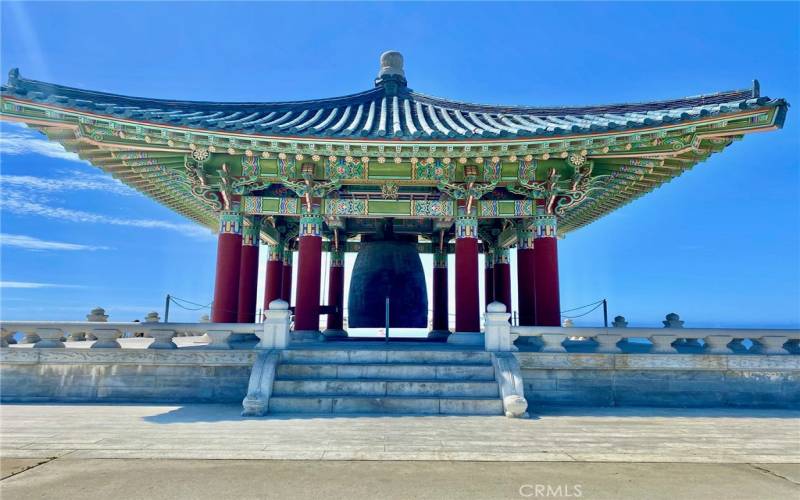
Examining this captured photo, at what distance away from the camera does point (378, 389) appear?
9367 millimetres

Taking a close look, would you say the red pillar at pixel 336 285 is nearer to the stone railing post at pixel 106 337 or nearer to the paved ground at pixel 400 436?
the stone railing post at pixel 106 337

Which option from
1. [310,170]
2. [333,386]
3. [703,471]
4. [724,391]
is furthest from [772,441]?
[310,170]

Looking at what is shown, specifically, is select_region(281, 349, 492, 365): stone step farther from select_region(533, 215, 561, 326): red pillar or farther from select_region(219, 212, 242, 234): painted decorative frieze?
select_region(219, 212, 242, 234): painted decorative frieze

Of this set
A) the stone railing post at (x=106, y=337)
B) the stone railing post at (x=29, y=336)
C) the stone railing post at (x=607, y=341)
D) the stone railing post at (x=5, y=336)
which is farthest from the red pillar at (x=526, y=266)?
the stone railing post at (x=5, y=336)

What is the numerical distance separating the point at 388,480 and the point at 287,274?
15.0 meters

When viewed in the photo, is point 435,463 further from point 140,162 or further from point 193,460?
point 140,162

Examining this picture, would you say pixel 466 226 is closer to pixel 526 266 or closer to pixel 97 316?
pixel 526 266

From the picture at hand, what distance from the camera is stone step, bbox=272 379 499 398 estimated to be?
9.34 metres

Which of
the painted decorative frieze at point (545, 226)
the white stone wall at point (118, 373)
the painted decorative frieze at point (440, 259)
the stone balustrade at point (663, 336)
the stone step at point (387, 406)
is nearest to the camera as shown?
the stone step at point (387, 406)

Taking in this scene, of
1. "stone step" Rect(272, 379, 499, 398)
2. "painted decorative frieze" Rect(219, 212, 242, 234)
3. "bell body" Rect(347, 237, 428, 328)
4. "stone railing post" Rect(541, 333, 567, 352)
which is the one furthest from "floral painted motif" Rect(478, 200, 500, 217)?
"painted decorative frieze" Rect(219, 212, 242, 234)

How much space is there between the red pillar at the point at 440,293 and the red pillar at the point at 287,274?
20.8 ft

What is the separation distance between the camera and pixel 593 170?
45.8 ft

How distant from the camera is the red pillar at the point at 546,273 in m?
13.3

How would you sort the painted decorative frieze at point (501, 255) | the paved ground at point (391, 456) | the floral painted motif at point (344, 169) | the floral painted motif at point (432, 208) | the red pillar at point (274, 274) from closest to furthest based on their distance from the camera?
the paved ground at point (391, 456)
the floral painted motif at point (344, 169)
the floral painted motif at point (432, 208)
the red pillar at point (274, 274)
the painted decorative frieze at point (501, 255)
